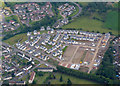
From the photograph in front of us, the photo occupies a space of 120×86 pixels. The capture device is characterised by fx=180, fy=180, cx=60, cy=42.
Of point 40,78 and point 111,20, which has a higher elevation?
point 111,20

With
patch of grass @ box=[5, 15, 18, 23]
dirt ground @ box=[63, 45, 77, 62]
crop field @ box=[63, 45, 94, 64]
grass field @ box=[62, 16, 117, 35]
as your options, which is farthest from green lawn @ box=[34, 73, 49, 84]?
patch of grass @ box=[5, 15, 18, 23]

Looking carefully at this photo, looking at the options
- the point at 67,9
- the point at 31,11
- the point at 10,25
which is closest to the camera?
the point at 10,25

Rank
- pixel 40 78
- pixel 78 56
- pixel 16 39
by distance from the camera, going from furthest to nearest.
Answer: pixel 16 39 → pixel 78 56 → pixel 40 78

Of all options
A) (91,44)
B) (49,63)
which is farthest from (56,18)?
(49,63)

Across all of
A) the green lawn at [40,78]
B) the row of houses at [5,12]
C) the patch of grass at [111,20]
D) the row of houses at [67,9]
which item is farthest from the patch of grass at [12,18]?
the patch of grass at [111,20]

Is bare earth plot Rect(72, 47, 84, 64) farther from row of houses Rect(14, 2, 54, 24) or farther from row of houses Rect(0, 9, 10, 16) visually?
row of houses Rect(0, 9, 10, 16)

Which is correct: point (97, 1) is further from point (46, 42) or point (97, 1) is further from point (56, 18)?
point (46, 42)

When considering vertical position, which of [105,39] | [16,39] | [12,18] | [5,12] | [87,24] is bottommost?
[16,39]

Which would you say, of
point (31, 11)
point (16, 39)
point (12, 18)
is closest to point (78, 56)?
point (16, 39)

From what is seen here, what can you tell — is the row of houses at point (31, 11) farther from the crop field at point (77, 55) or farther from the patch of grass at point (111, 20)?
the crop field at point (77, 55)

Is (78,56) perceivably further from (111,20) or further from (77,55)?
(111,20)
